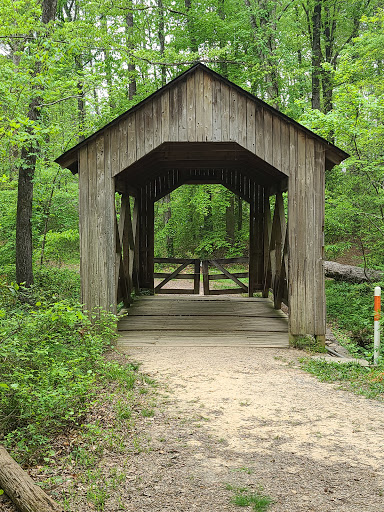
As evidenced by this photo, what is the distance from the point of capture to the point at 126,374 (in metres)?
6.06

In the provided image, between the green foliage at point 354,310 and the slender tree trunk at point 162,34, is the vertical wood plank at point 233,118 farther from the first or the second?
the slender tree trunk at point 162,34

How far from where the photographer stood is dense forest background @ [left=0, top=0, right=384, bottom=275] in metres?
10.3

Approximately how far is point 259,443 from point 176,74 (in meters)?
19.9

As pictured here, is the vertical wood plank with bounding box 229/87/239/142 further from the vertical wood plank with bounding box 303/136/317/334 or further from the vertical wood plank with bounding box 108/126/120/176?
the vertical wood plank with bounding box 108/126/120/176

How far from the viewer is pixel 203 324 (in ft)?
31.9

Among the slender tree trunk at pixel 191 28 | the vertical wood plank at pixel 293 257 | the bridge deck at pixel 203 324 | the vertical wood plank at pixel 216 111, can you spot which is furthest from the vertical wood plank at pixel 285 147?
the slender tree trunk at pixel 191 28

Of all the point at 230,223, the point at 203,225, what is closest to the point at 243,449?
the point at 230,223

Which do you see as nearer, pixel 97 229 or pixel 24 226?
pixel 97 229

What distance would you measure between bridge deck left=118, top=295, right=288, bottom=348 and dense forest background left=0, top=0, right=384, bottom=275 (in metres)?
3.47

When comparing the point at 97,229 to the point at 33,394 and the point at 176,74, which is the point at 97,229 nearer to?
the point at 33,394

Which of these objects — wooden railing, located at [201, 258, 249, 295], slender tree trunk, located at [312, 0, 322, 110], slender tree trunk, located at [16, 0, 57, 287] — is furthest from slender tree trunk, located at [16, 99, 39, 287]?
slender tree trunk, located at [312, 0, 322, 110]

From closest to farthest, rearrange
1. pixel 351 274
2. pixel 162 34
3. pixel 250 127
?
pixel 250 127 < pixel 351 274 < pixel 162 34

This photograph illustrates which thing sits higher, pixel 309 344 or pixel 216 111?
pixel 216 111

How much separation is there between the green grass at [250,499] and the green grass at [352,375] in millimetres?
2859
